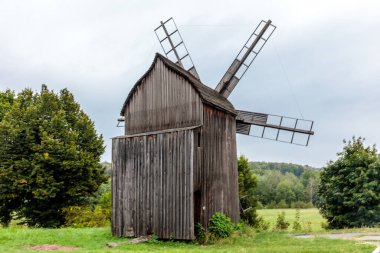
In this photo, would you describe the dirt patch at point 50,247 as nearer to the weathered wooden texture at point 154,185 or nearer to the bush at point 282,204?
the weathered wooden texture at point 154,185

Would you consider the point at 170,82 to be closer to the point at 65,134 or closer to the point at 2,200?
the point at 65,134

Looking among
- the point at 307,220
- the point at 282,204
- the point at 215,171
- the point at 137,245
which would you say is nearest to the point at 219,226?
the point at 215,171

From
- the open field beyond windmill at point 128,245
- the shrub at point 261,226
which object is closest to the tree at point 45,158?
the open field beyond windmill at point 128,245

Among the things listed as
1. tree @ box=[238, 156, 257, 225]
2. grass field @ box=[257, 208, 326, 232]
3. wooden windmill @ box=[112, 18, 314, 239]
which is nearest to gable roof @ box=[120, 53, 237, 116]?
wooden windmill @ box=[112, 18, 314, 239]

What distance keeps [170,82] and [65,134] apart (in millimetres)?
14002

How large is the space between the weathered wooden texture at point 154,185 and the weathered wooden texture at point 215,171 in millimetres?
1092

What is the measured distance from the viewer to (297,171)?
5659 inches

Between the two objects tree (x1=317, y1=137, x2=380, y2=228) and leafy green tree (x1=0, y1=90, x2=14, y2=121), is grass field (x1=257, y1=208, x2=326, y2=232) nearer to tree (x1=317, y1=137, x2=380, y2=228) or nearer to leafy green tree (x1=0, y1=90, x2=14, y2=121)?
tree (x1=317, y1=137, x2=380, y2=228)

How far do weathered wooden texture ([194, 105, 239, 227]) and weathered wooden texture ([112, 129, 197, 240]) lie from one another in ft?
3.58

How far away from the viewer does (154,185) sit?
2048 cm

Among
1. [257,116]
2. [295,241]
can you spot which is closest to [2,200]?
[257,116]

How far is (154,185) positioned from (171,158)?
1.58m

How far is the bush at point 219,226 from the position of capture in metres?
20.0

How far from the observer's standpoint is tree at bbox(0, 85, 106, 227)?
101ft
